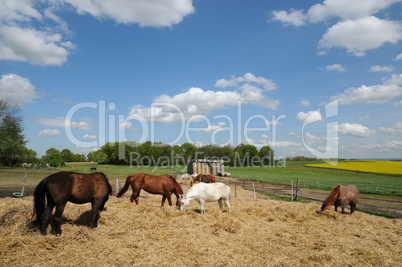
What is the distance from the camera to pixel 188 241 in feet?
19.1

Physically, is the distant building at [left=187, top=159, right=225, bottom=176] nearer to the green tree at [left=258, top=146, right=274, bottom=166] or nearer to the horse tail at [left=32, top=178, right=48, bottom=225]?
the horse tail at [left=32, top=178, right=48, bottom=225]

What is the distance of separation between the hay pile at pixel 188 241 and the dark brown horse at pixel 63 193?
0.37m

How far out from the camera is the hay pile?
4.81 metres

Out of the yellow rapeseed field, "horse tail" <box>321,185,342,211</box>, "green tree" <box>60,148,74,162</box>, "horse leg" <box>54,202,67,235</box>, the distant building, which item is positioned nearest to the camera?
"horse leg" <box>54,202,67,235</box>

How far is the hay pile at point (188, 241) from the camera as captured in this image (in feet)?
15.8

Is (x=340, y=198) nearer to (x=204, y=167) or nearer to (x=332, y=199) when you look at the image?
(x=332, y=199)

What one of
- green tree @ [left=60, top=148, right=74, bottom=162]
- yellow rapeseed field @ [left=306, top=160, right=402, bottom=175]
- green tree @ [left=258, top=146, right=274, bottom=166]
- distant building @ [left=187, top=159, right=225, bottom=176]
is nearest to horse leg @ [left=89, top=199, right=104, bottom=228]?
distant building @ [left=187, top=159, right=225, bottom=176]

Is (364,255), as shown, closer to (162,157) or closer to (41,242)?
(41,242)

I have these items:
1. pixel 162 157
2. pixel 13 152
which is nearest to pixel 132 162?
pixel 162 157

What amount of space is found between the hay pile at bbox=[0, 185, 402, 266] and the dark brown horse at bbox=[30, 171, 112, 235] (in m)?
0.37

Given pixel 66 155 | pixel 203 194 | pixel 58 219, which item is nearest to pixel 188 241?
pixel 58 219

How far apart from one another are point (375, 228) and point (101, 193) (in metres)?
9.57

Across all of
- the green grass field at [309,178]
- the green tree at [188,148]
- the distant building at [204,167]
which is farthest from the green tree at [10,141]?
the green tree at [188,148]

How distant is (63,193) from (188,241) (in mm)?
3302
